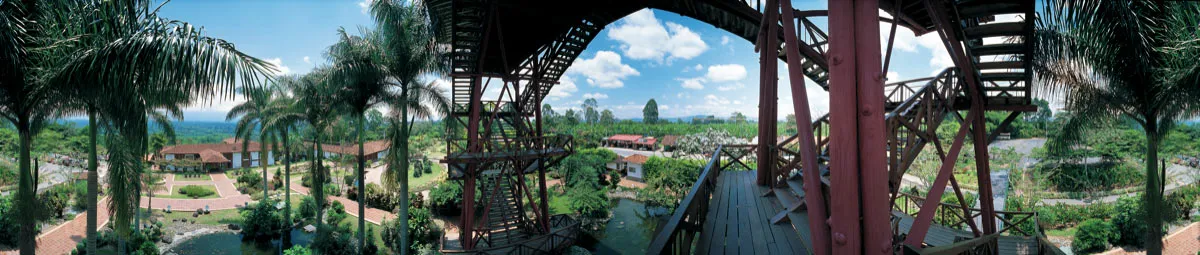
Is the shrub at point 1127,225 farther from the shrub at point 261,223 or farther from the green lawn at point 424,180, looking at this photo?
the green lawn at point 424,180

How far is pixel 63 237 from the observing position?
15.0m

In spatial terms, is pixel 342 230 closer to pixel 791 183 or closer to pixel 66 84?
pixel 66 84

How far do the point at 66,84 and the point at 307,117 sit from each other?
10.1 m

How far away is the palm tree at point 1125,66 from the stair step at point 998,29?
0.22 meters

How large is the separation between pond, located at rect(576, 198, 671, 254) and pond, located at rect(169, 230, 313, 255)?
1040 centimetres

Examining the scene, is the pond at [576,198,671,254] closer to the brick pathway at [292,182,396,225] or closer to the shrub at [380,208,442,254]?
the shrub at [380,208,442,254]

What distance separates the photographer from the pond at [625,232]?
15320 mm

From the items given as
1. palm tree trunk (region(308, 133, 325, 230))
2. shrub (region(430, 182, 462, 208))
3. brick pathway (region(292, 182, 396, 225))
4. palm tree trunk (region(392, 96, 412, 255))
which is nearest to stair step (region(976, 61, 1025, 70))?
palm tree trunk (region(392, 96, 412, 255))

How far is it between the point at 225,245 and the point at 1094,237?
95.6 ft

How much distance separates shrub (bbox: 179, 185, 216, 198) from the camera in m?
24.4

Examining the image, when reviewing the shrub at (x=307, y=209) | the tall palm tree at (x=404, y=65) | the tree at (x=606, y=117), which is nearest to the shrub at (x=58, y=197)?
the shrub at (x=307, y=209)

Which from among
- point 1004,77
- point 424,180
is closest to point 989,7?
point 1004,77

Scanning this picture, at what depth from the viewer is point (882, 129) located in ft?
7.09

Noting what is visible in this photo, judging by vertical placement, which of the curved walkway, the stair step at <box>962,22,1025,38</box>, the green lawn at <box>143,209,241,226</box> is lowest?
the green lawn at <box>143,209,241,226</box>
